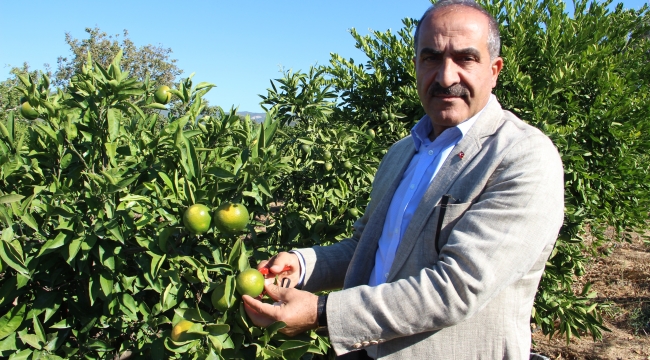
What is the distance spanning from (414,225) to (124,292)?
1.02 m

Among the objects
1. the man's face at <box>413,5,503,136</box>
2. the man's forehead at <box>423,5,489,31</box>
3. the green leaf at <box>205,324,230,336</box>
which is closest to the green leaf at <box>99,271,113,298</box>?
the green leaf at <box>205,324,230,336</box>

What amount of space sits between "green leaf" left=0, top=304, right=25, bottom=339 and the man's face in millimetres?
1533

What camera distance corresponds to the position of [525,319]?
4.76 feet

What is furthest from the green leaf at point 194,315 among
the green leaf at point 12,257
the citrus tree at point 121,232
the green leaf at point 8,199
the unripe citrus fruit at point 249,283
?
the green leaf at point 8,199

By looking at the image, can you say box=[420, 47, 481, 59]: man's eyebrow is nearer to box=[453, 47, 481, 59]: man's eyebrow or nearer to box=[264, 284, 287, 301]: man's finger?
box=[453, 47, 481, 59]: man's eyebrow

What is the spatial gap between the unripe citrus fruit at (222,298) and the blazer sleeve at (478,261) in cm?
29

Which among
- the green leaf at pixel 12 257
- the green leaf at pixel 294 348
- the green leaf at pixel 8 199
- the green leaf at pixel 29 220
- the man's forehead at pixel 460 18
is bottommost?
the green leaf at pixel 294 348

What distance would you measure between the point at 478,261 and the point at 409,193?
0.40 m

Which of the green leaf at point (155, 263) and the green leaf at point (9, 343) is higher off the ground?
the green leaf at point (155, 263)

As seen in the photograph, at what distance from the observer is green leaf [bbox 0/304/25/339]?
5.59ft

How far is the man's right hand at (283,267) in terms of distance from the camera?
177 centimetres

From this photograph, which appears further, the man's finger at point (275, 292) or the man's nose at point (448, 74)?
the man's nose at point (448, 74)

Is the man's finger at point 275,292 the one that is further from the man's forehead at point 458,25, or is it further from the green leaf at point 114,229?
the man's forehead at point 458,25

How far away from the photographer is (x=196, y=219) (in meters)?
1.51
